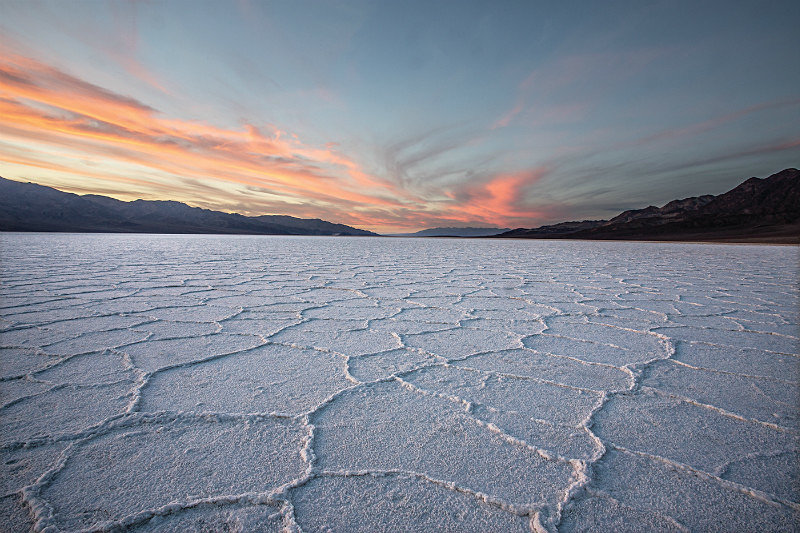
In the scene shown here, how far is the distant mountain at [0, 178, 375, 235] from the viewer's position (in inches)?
2707

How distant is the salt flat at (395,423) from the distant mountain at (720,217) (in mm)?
53738

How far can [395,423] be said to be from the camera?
1049 millimetres

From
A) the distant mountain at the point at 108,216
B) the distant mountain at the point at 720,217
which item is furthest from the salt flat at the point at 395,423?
the distant mountain at the point at 108,216

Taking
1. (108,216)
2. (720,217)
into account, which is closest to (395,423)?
(720,217)

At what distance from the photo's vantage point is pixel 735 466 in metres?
0.87

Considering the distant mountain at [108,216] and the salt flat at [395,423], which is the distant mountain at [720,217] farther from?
the distant mountain at [108,216]

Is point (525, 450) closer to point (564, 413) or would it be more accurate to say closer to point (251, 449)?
point (564, 413)

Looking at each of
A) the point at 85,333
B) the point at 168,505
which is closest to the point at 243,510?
the point at 168,505

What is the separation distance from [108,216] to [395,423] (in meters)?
109

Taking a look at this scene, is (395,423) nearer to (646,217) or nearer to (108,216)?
(646,217)

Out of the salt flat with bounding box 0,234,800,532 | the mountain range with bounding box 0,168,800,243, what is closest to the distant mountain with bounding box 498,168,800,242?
the mountain range with bounding box 0,168,800,243

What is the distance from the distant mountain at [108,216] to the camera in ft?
226

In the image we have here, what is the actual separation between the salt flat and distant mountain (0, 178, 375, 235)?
72.6m

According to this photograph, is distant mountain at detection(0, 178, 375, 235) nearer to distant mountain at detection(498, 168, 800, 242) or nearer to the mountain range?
Result: the mountain range
